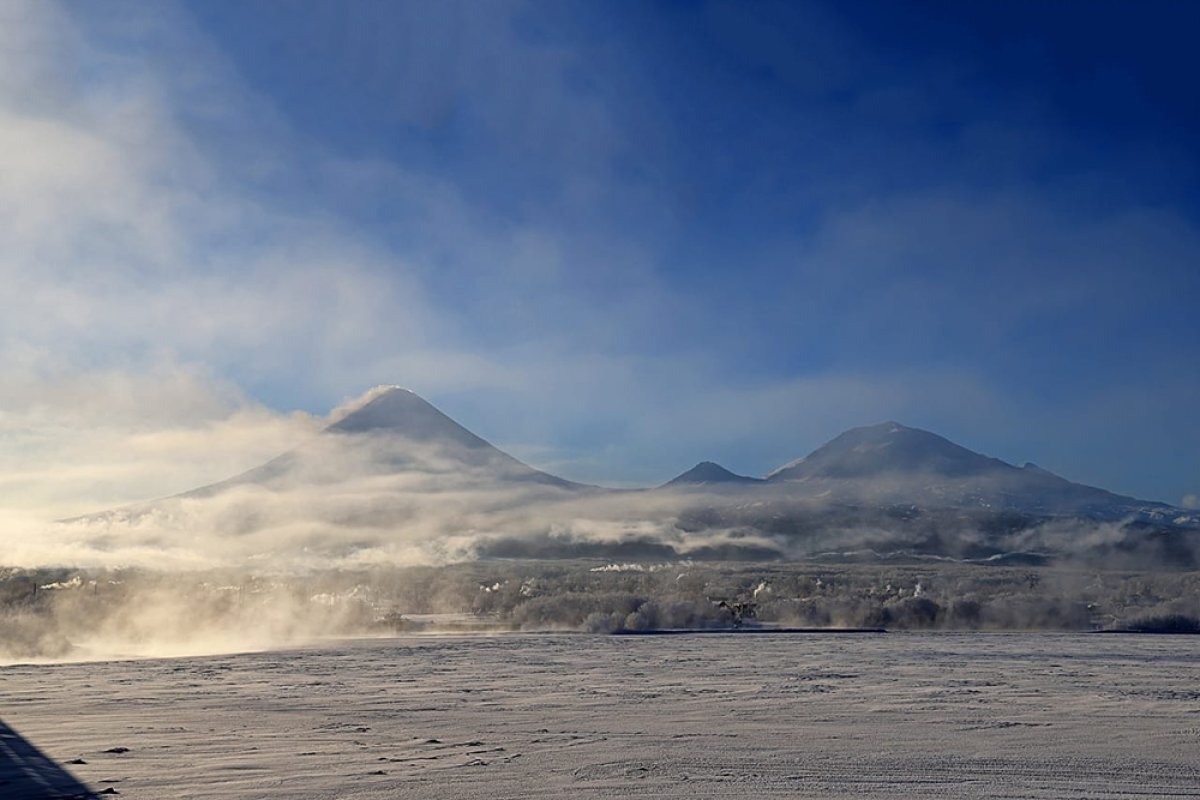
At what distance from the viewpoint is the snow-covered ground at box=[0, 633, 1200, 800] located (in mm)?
9234

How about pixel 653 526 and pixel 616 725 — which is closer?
pixel 616 725

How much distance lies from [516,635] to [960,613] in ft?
56.0

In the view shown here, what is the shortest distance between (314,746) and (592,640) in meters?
15.6

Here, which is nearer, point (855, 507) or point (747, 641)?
point (747, 641)

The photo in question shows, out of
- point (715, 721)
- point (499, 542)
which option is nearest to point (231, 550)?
point (499, 542)

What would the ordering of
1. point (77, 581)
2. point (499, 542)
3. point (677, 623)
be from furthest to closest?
point (499, 542) → point (77, 581) → point (677, 623)

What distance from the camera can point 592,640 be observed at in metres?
26.2

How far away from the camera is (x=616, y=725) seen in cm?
1244

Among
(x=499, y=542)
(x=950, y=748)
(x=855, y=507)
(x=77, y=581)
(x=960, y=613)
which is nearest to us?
(x=950, y=748)

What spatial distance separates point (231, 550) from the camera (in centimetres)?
10281

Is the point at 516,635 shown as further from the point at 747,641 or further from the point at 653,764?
the point at 653,764

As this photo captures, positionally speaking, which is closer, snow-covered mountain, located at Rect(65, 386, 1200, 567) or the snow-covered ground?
the snow-covered ground

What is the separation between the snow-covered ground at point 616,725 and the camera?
9.23 metres

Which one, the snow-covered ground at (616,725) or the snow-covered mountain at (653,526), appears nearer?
the snow-covered ground at (616,725)
